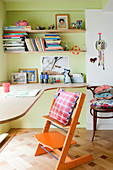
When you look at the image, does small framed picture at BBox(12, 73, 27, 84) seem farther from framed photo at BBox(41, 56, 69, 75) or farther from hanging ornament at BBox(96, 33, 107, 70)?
hanging ornament at BBox(96, 33, 107, 70)

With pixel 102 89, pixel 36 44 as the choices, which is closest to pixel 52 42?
pixel 36 44

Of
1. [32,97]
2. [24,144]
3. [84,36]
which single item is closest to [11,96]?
[32,97]

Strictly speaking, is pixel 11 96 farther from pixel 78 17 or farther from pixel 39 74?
pixel 78 17

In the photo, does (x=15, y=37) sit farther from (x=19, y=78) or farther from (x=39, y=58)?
(x=19, y=78)

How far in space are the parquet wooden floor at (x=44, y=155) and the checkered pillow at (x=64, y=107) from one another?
0.60 m

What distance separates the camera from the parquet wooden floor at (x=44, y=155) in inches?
85.2

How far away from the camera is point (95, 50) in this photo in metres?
3.42

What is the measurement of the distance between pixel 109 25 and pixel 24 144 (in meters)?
2.53

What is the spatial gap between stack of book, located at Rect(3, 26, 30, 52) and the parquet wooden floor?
4.96ft

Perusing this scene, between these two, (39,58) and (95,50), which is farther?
(39,58)

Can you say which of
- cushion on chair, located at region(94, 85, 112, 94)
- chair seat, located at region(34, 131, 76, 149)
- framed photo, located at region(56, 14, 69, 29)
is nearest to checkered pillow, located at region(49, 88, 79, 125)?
chair seat, located at region(34, 131, 76, 149)

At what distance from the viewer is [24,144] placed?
279 centimetres

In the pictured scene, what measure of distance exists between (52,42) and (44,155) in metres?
1.85

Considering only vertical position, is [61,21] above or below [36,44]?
above
